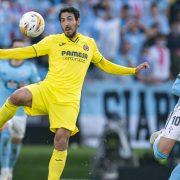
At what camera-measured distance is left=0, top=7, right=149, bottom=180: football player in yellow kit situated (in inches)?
451

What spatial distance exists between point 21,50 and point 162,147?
238 cm

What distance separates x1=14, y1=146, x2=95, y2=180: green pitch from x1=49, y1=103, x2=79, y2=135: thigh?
16.5 feet

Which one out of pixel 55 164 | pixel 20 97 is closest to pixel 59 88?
→ pixel 20 97

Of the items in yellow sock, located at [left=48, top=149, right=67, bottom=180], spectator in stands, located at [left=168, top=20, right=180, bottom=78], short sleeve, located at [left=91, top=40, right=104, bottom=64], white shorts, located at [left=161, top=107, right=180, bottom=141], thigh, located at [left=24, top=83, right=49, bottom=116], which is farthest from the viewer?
spectator in stands, located at [left=168, top=20, right=180, bottom=78]

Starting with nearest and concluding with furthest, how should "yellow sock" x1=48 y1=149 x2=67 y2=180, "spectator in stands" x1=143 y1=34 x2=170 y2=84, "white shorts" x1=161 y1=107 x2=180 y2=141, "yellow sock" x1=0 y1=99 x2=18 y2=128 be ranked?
"white shorts" x1=161 y1=107 x2=180 y2=141 < "yellow sock" x1=48 y1=149 x2=67 y2=180 < "yellow sock" x1=0 y1=99 x2=18 y2=128 < "spectator in stands" x1=143 y1=34 x2=170 y2=84

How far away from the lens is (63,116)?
37.8ft

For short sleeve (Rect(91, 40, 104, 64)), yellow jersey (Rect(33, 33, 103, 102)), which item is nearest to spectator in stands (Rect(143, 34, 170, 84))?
short sleeve (Rect(91, 40, 104, 64))

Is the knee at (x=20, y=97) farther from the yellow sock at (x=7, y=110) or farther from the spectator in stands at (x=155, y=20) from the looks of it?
the spectator in stands at (x=155, y=20)

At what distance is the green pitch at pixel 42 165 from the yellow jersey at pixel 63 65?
16.6 ft

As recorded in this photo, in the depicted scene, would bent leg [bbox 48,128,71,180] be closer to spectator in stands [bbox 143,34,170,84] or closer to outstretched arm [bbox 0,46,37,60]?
outstretched arm [bbox 0,46,37,60]

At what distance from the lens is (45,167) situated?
54.7 ft

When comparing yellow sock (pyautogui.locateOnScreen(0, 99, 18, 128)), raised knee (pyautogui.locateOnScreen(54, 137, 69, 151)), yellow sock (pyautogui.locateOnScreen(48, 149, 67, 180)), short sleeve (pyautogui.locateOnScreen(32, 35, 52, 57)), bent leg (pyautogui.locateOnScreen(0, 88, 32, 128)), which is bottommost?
yellow sock (pyautogui.locateOnScreen(48, 149, 67, 180))

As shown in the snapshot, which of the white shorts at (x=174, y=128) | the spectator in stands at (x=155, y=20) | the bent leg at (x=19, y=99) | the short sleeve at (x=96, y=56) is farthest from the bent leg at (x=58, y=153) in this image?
the spectator in stands at (x=155, y=20)

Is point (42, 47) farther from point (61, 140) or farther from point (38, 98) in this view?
point (61, 140)
